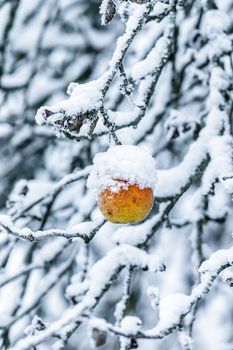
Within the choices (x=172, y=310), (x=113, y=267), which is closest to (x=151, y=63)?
(x=113, y=267)

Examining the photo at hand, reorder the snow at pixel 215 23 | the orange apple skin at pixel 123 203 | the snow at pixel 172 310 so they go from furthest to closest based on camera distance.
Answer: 1. the snow at pixel 215 23
2. the snow at pixel 172 310
3. the orange apple skin at pixel 123 203

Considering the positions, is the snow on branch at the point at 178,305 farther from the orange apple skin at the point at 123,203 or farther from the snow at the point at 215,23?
the snow at the point at 215,23

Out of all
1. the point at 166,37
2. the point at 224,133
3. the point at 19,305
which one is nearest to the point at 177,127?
the point at 224,133

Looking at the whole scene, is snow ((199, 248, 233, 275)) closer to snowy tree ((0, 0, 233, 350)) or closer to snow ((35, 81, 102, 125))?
snowy tree ((0, 0, 233, 350))

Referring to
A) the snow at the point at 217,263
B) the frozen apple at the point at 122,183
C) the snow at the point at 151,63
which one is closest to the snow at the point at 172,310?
the snow at the point at 217,263

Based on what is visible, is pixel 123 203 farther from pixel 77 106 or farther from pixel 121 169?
pixel 77 106

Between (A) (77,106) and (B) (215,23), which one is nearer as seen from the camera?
(A) (77,106)

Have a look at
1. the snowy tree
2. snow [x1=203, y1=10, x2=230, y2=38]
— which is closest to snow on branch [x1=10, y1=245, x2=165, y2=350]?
the snowy tree

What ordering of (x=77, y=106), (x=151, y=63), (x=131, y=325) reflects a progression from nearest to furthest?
(x=77, y=106)
(x=131, y=325)
(x=151, y=63)
